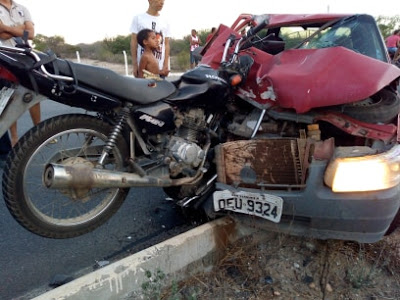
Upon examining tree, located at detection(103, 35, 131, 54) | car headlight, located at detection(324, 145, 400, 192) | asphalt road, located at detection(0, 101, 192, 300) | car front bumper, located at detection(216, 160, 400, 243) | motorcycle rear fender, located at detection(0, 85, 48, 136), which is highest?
tree, located at detection(103, 35, 131, 54)

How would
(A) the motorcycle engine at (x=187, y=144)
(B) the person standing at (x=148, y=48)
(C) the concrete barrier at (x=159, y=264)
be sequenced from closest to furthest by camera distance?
(C) the concrete barrier at (x=159, y=264), (A) the motorcycle engine at (x=187, y=144), (B) the person standing at (x=148, y=48)

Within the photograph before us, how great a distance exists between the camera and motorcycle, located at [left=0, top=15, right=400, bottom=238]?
79.0 inches

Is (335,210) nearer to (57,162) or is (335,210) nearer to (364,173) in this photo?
(364,173)

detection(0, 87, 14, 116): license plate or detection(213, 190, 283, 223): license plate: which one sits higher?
detection(0, 87, 14, 116): license plate

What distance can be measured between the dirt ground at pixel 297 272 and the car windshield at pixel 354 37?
5.10 feet

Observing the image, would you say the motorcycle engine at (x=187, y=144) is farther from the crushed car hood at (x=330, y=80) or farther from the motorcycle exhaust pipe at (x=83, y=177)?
the crushed car hood at (x=330, y=80)

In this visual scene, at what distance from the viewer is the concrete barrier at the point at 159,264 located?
182cm

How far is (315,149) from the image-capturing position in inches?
87.4

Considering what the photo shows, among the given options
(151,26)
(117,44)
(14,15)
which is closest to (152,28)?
(151,26)

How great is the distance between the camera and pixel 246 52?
115 inches

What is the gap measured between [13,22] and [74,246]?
9.78 feet

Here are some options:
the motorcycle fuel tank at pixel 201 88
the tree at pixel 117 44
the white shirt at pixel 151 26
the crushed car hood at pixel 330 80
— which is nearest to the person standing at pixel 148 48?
the white shirt at pixel 151 26

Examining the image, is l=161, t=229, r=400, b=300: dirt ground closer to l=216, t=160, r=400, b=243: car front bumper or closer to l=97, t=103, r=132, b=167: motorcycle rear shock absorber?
l=216, t=160, r=400, b=243: car front bumper

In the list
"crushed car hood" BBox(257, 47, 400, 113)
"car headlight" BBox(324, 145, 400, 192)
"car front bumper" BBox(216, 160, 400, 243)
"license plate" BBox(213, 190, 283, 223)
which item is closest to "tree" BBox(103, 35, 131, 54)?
"crushed car hood" BBox(257, 47, 400, 113)
